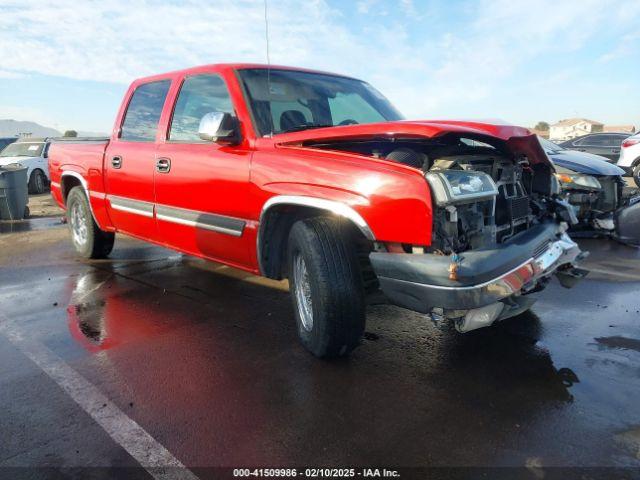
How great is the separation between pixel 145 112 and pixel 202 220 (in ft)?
5.31

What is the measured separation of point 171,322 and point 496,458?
2705 mm

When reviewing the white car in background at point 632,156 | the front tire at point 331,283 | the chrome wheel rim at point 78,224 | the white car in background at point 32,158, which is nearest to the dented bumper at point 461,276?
the front tire at point 331,283

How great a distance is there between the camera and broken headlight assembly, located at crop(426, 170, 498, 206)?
2572 millimetres

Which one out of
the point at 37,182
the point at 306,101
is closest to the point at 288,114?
the point at 306,101

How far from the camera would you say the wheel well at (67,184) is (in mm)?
6148

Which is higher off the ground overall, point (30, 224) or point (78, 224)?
point (78, 224)

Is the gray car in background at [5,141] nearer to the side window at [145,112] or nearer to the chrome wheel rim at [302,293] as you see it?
the side window at [145,112]

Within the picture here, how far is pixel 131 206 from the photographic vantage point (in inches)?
190

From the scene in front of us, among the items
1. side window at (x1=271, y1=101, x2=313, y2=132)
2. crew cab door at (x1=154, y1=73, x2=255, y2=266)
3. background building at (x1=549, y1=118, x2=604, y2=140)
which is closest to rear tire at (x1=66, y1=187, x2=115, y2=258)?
crew cab door at (x1=154, y1=73, x2=255, y2=266)

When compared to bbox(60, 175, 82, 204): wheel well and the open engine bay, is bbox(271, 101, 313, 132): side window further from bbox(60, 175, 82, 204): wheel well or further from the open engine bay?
bbox(60, 175, 82, 204): wheel well

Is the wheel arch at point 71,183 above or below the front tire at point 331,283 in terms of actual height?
above

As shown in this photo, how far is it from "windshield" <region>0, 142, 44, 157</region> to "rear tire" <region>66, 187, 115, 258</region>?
33.1 feet

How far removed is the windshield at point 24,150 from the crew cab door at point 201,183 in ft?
41.1

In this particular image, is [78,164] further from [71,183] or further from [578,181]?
[578,181]
